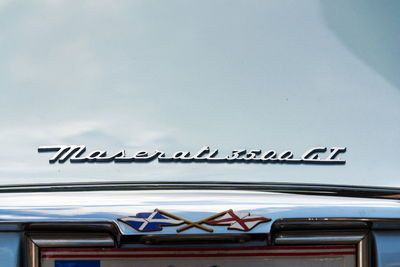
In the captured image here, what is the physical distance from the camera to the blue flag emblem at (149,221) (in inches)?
54.7

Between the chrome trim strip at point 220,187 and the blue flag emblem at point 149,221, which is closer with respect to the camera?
the blue flag emblem at point 149,221

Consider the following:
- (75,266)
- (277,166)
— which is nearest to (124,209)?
(75,266)

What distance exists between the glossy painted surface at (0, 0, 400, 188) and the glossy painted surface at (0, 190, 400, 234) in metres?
0.08

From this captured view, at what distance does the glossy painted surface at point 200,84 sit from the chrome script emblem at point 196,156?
2 cm

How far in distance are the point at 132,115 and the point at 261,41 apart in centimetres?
51

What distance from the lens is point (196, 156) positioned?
1.58 metres

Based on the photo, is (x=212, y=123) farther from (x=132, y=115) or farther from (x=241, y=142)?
(x=132, y=115)

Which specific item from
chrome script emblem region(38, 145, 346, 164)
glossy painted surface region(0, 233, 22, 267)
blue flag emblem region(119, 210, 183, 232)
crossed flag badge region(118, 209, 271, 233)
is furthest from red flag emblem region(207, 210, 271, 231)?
glossy painted surface region(0, 233, 22, 267)

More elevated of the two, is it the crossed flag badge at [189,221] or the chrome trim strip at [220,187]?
the chrome trim strip at [220,187]

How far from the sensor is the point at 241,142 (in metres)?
1.62

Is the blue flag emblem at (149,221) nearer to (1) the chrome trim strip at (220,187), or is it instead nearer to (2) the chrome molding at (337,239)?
(1) the chrome trim strip at (220,187)

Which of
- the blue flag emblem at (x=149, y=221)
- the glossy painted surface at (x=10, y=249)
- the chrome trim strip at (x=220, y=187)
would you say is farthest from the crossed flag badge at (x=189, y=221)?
the glossy painted surface at (x=10, y=249)

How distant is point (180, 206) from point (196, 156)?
201 mm

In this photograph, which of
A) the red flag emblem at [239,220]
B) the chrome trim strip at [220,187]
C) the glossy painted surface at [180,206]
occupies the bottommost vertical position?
the red flag emblem at [239,220]
